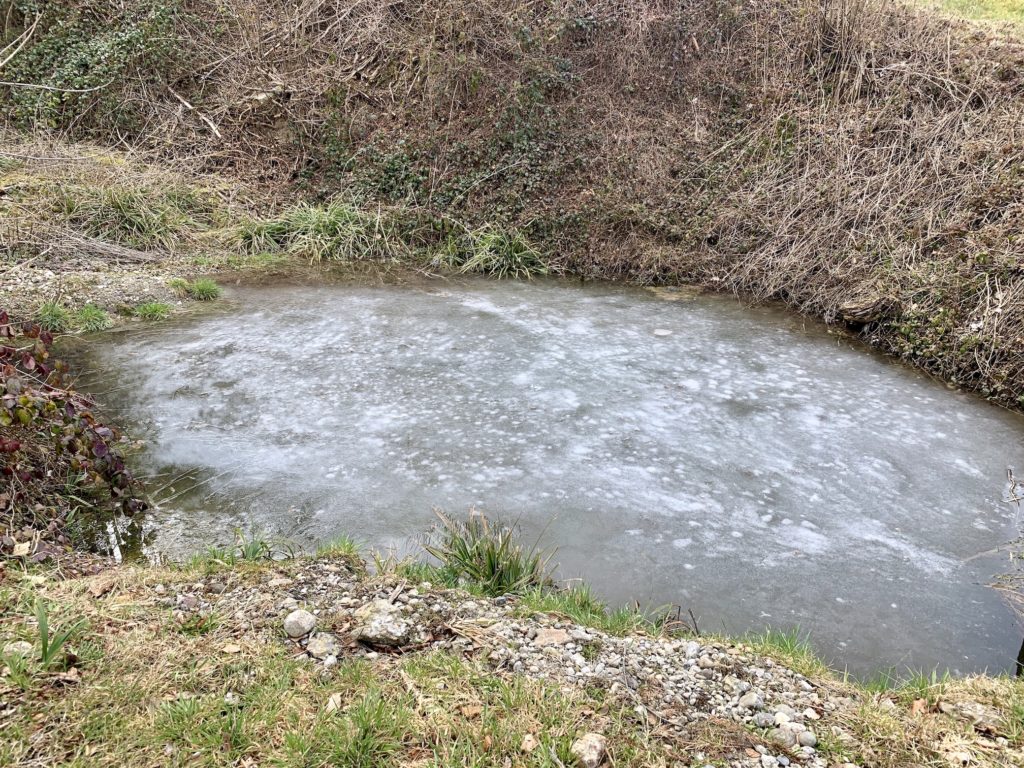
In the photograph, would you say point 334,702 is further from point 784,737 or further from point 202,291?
point 202,291

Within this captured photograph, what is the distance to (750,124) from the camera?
8523mm

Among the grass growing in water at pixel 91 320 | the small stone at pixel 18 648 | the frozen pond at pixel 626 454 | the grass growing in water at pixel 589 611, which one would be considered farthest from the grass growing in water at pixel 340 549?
the grass growing in water at pixel 91 320

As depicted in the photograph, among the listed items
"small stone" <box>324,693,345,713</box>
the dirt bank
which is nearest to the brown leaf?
the dirt bank

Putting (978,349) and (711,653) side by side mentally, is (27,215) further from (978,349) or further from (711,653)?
(978,349)

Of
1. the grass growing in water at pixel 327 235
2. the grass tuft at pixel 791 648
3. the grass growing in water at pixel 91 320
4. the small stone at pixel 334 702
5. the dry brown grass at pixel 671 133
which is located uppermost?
the dry brown grass at pixel 671 133

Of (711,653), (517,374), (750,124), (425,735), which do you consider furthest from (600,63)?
(425,735)

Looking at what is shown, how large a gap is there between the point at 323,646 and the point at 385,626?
22 centimetres

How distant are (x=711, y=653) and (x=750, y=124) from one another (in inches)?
290

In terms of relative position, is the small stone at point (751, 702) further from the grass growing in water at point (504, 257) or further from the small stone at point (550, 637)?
the grass growing in water at point (504, 257)

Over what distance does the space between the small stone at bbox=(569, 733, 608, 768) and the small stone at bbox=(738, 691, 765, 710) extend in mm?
550

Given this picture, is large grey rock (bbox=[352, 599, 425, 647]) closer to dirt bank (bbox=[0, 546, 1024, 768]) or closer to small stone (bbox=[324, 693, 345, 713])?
dirt bank (bbox=[0, 546, 1024, 768])

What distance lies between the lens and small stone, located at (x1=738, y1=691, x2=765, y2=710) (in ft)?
7.82

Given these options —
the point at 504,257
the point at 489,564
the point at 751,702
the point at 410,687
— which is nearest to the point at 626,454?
the point at 489,564

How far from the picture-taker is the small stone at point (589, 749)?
2.07 m
